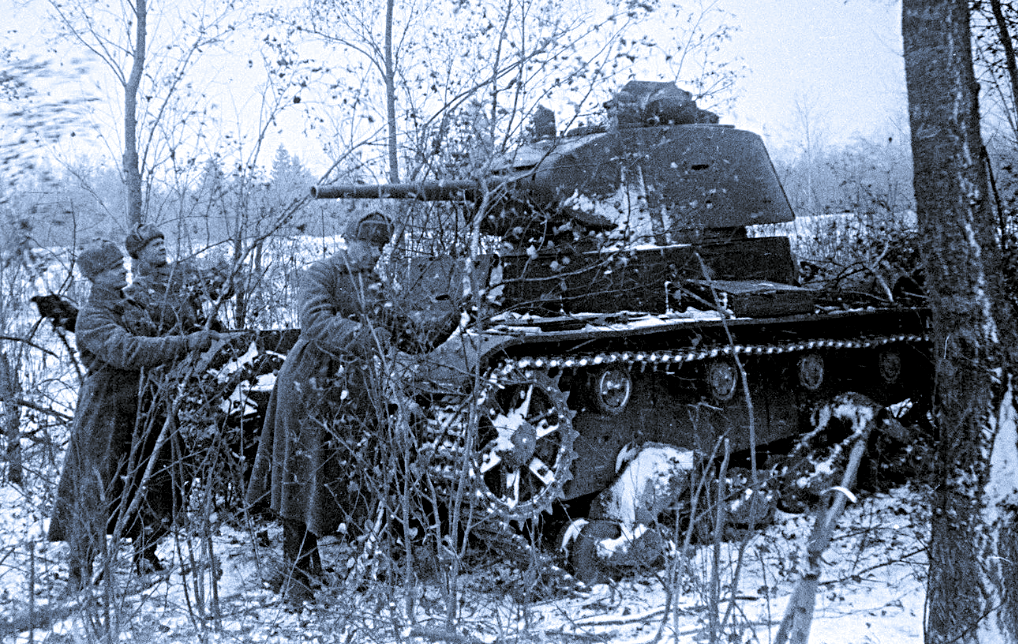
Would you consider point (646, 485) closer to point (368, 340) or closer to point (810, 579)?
point (368, 340)

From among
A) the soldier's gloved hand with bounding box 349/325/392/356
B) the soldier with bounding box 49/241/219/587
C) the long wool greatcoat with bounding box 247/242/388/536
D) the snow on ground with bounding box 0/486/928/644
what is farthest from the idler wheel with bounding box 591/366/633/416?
the soldier with bounding box 49/241/219/587

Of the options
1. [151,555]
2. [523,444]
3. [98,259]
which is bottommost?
[151,555]

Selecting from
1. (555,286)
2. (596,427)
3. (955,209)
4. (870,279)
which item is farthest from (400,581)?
(870,279)

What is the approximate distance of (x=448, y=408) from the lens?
17.5 ft

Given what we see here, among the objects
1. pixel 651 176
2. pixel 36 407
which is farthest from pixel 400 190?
pixel 36 407

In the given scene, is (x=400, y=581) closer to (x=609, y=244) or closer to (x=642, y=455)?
(x=642, y=455)

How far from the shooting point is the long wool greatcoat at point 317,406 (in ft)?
16.2

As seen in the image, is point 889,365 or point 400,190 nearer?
point 400,190

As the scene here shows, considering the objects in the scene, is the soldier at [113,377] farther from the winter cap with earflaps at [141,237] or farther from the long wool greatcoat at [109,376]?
the winter cap with earflaps at [141,237]

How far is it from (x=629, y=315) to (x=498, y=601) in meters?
2.04

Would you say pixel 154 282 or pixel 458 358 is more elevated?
pixel 154 282

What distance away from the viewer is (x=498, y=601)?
16.0 ft

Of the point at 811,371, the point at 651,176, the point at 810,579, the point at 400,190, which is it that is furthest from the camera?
the point at 811,371

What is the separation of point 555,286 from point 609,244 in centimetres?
53
